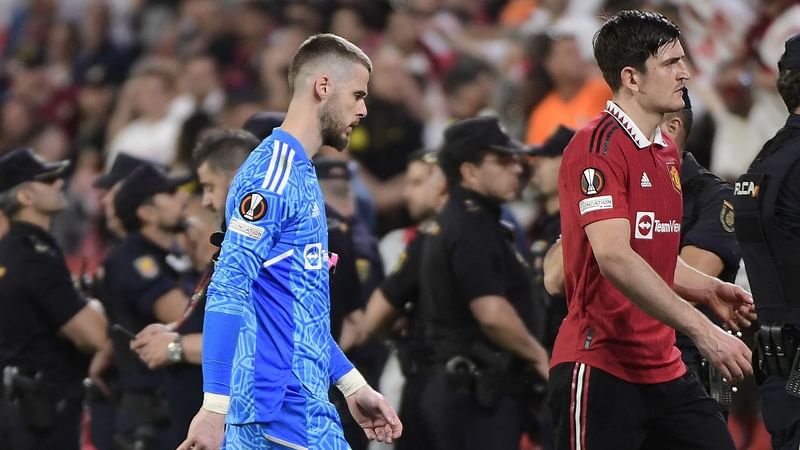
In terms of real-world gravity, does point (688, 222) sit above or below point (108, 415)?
above

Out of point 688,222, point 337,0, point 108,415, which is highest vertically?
point 337,0

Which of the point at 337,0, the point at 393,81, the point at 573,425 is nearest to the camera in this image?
the point at 573,425

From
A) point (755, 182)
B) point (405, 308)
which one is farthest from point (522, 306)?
point (755, 182)

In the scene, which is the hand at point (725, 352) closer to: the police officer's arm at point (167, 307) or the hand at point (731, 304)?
the hand at point (731, 304)

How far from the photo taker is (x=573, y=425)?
550cm

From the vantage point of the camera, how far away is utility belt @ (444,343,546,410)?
326 inches

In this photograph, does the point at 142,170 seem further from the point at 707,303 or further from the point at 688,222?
the point at 707,303

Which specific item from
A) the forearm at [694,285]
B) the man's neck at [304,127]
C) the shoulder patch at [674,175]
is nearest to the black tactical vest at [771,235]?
the forearm at [694,285]

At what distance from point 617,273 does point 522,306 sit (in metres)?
3.23

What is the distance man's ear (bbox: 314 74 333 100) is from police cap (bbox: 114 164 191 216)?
4.12 meters

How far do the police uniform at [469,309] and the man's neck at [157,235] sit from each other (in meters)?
1.64

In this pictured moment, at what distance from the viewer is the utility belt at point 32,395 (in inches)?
330

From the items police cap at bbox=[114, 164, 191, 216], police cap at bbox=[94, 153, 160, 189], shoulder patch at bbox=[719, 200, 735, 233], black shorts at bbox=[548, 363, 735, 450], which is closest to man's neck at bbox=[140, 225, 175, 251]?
police cap at bbox=[114, 164, 191, 216]

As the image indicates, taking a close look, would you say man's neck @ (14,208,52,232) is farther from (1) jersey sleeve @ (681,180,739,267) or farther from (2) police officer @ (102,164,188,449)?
(1) jersey sleeve @ (681,180,739,267)
